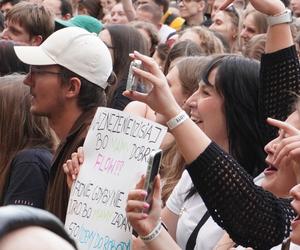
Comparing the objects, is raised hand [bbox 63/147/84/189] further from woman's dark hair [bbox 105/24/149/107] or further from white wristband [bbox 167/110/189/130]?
woman's dark hair [bbox 105/24/149/107]

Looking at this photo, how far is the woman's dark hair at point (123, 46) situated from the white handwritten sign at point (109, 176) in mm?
2507

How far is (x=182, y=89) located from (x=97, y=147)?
1.63 m

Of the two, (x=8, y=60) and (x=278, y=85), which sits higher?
(x=278, y=85)

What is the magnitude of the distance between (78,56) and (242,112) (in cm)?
96

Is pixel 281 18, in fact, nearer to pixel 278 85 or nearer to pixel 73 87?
pixel 278 85

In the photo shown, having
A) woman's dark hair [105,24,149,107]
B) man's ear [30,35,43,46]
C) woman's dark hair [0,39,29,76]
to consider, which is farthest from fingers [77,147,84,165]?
man's ear [30,35,43,46]

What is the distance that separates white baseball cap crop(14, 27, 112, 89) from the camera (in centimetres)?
443

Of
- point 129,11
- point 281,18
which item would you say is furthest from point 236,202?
point 129,11

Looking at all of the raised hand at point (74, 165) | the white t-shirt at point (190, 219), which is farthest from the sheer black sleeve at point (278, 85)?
the raised hand at point (74, 165)

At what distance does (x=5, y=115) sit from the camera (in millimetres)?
4398

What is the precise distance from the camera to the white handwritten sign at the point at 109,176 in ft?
11.1

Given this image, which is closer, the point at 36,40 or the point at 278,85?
the point at 278,85

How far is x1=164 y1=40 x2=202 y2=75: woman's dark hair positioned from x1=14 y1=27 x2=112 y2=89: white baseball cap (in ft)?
6.46

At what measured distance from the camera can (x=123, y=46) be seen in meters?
6.41
